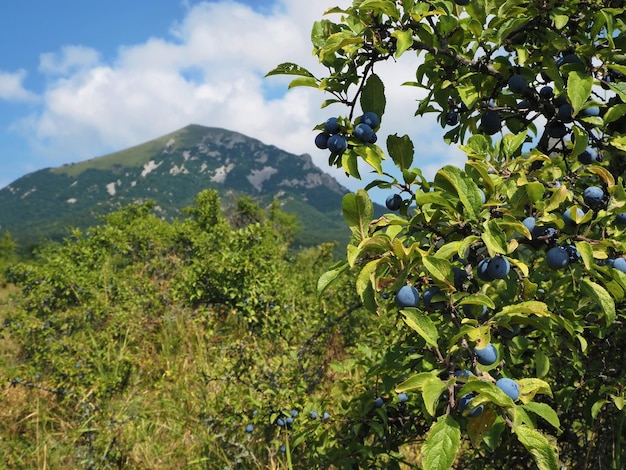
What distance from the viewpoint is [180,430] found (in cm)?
395

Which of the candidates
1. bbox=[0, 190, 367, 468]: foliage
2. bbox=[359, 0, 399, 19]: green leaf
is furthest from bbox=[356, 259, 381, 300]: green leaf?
bbox=[0, 190, 367, 468]: foliage

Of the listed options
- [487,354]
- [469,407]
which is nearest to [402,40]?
[487,354]

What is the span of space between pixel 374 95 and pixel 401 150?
0.64ft

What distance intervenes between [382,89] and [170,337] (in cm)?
538

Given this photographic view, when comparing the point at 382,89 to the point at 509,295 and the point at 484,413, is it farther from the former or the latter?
the point at 484,413

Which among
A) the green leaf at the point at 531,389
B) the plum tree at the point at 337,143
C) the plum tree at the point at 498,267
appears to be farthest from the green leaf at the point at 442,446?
the plum tree at the point at 337,143

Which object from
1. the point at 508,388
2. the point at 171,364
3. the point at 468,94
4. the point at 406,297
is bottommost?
the point at 171,364

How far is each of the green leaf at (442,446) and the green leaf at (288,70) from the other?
108cm

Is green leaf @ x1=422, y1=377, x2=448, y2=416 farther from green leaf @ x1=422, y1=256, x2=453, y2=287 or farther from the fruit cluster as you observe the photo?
the fruit cluster

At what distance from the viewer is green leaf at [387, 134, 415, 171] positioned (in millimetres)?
1532

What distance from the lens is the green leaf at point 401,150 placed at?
1.53 m

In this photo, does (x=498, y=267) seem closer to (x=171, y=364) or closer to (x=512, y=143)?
(x=512, y=143)

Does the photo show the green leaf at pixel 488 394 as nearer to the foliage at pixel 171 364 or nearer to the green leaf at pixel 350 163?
the green leaf at pixel 350 163

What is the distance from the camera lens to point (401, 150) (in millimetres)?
1534
